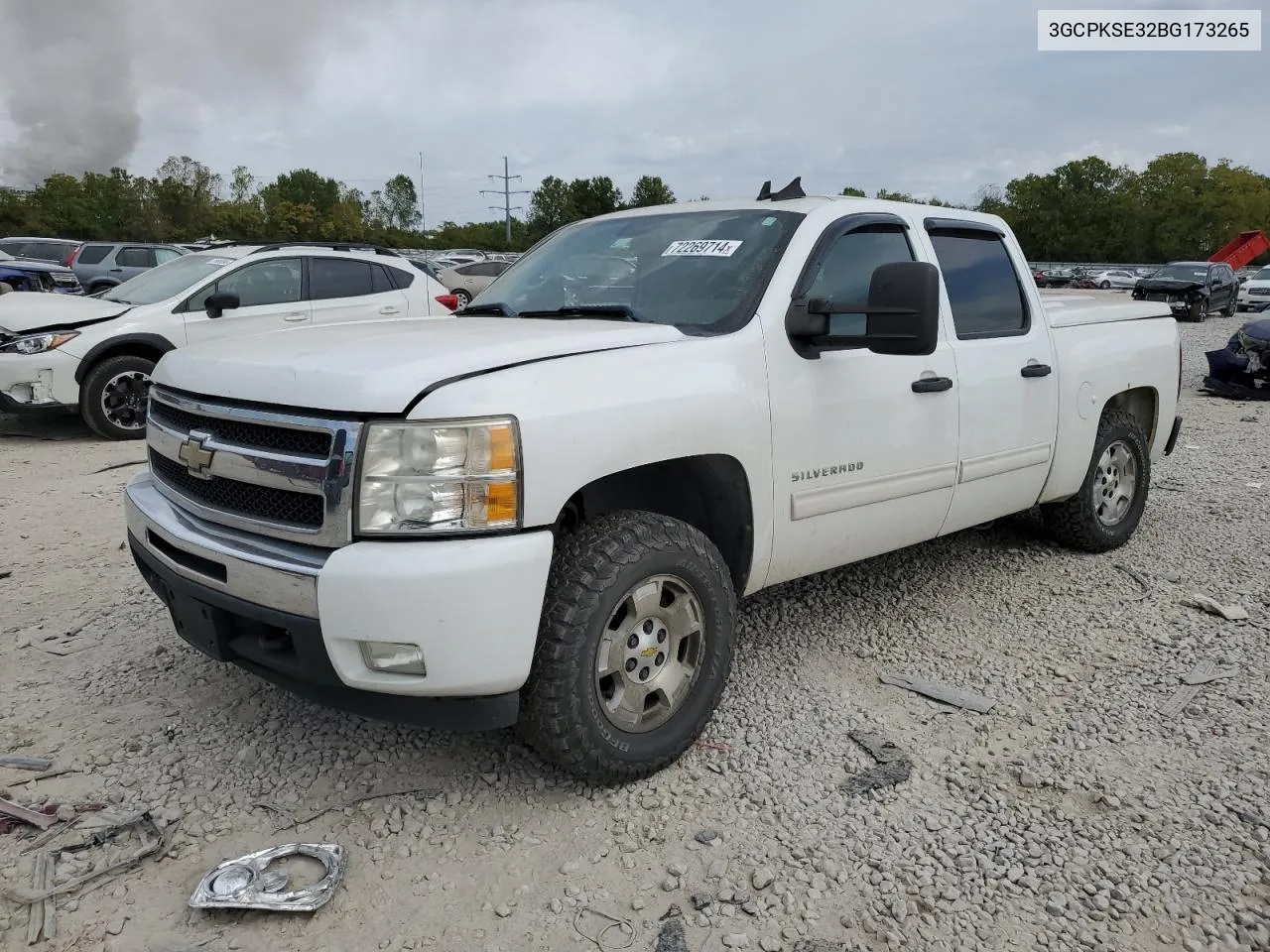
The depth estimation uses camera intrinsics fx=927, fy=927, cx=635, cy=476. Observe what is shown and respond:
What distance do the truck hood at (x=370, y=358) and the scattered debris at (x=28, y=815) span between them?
1289mm

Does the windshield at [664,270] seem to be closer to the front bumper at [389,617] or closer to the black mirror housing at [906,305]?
the black mirror housing at [906,305]

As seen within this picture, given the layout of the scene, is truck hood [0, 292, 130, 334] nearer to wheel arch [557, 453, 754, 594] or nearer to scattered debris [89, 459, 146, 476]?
scattered debris [89, 459, 146, 476]

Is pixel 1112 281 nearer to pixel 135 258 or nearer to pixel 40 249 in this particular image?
pixel 135 258

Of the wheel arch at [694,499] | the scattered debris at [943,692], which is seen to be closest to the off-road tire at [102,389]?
the wheel arch at [694,499]

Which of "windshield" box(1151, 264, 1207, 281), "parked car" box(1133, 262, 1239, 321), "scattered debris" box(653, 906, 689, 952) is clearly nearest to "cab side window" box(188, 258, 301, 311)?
"scattered debris" box(653, 906, 689, 952)

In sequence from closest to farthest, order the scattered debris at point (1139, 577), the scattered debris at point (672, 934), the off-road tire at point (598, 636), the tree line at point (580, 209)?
the scattered debris at point (672, 934), the off-road tire at point (598, 636), the scattered debris at point (1139, 577), the tree line at point (580, 209)

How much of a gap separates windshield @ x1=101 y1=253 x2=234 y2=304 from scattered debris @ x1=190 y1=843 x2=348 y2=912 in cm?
703

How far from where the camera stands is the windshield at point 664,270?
3209 millimetres

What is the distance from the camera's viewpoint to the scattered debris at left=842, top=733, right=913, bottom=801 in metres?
2.88

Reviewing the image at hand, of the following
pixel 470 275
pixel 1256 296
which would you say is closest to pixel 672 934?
pixel 470 275

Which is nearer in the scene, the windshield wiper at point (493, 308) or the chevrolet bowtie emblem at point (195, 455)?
the chevrolet bowtie emblem at point (195, 455)

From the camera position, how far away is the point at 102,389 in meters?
7.88

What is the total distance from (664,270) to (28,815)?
265cm

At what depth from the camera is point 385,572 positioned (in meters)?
2.28
